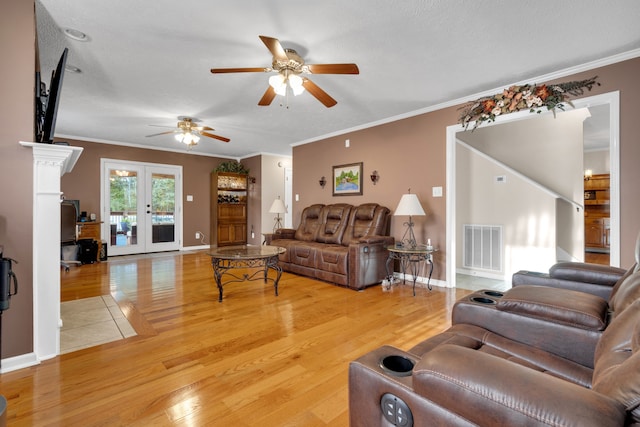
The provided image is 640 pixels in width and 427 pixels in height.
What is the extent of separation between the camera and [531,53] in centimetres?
275

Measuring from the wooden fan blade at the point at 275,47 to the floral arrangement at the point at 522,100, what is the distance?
2.51 meters

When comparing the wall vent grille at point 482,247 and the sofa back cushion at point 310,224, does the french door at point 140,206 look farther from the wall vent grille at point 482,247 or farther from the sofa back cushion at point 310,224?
the wall vent grille at point 482,247

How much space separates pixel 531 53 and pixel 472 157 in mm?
2230

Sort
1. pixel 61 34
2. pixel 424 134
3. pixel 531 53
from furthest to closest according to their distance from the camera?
pixel 424 134
pixel 531 53
pixel 61 34

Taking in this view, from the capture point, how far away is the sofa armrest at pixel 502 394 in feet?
1.95

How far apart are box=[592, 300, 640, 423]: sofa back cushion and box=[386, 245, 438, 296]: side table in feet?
8.65

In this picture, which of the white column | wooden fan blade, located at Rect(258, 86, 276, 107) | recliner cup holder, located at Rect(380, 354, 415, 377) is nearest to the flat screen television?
the white column

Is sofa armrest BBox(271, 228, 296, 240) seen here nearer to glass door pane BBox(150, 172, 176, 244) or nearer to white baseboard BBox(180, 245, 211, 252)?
white baseboard BBox(180, 245, 211, 252)

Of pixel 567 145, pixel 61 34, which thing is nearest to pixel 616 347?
pixel 61 34

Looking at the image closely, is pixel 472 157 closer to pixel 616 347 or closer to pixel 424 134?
pixel 424 134

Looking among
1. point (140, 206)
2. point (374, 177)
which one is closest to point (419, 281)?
point (374, 177)

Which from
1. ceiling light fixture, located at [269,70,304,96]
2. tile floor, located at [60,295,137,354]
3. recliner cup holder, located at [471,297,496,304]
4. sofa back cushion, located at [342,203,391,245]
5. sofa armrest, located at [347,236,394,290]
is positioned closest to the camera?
recliner cup holder, located at [471,297,496,304]

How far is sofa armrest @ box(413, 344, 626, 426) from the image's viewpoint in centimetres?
59

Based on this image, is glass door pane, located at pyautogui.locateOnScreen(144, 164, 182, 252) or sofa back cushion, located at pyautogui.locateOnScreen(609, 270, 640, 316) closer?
sofa back cushion, located at pyautogui.locateOnScreen(609, 270, 640, 316)
